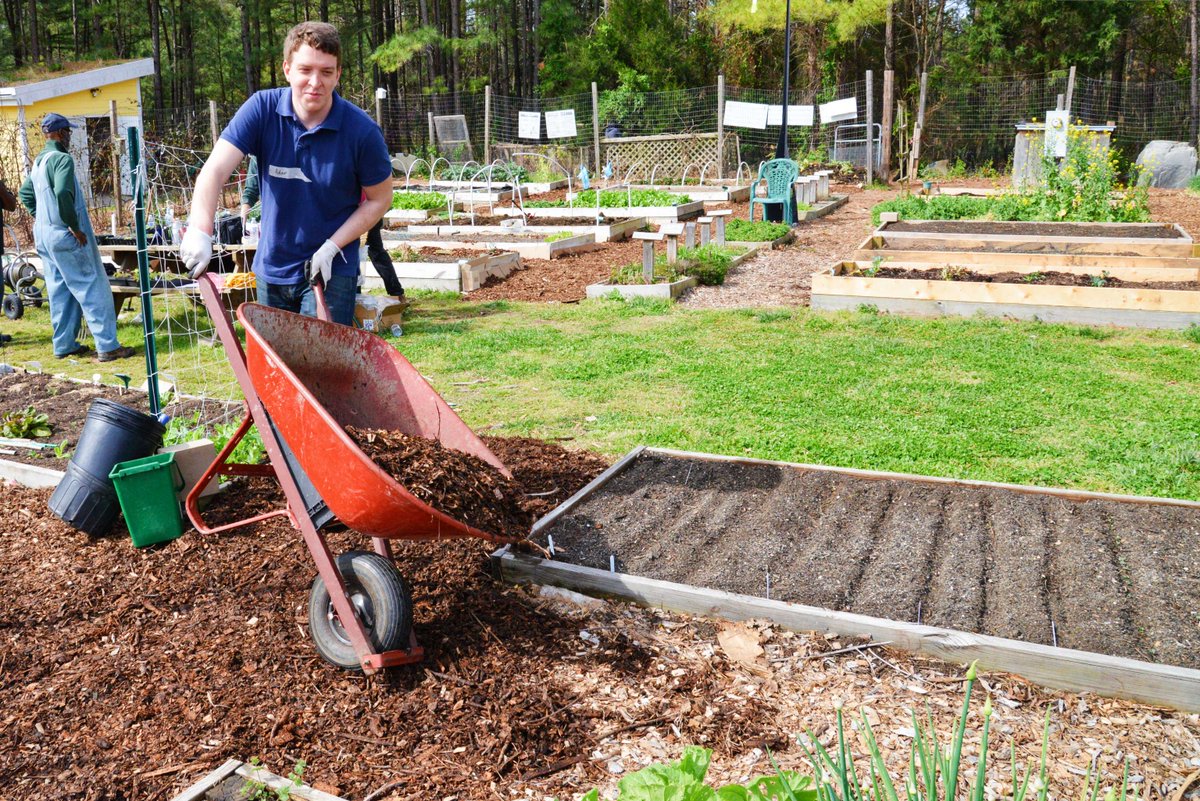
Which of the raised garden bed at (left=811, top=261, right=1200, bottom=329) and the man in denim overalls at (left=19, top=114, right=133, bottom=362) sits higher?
the man in denim overalls at (left=19, top=114, right=133, bottom=362)

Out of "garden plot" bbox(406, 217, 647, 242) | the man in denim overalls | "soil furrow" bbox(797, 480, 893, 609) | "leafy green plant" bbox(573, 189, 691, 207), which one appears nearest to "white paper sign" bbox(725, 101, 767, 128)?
"leafy green plant" bbox(573, 189, 691, 207)

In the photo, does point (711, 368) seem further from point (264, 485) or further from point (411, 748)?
point (411, 748)

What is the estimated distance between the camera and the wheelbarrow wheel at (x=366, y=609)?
8.81 feet

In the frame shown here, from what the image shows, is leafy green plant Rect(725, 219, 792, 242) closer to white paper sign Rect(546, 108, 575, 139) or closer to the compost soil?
the compost soil

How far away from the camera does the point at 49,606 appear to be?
3324mm

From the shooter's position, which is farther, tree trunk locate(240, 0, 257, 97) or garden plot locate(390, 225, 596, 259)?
tree trunk locate(240, 0, 257, 97)

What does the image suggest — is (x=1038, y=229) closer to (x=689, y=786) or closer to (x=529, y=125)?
(x=689, y=786)

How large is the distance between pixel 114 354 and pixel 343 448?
609 centimetres

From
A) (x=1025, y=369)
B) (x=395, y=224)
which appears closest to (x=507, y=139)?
(x=395, y=224)

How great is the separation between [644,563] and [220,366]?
16.6 ft

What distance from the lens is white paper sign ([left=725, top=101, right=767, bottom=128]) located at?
21672 millimetres

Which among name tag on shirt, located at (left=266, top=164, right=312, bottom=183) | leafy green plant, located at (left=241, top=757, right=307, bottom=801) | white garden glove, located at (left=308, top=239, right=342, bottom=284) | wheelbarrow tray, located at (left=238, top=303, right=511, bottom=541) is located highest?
name tag on shirt, located at (left=266, top=164, right=312, bottom=183)

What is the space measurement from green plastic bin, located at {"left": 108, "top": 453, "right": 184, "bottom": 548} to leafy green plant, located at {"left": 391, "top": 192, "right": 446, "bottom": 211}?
13.1m

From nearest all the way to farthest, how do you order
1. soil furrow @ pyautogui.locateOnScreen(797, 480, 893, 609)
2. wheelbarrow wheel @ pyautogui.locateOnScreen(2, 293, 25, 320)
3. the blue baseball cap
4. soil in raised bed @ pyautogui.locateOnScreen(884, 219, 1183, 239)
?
soil furrow @ pyautogui.locateOnScreen(797, 480, 893, 609) < the blue baseball cap < wheelbarrow wheel @ pyautogui.locateOnScreen(2, 293, 25, 320) < soil in raised bed @ pyautogui.locateOnScreen(884, 219, 1183, 239)
